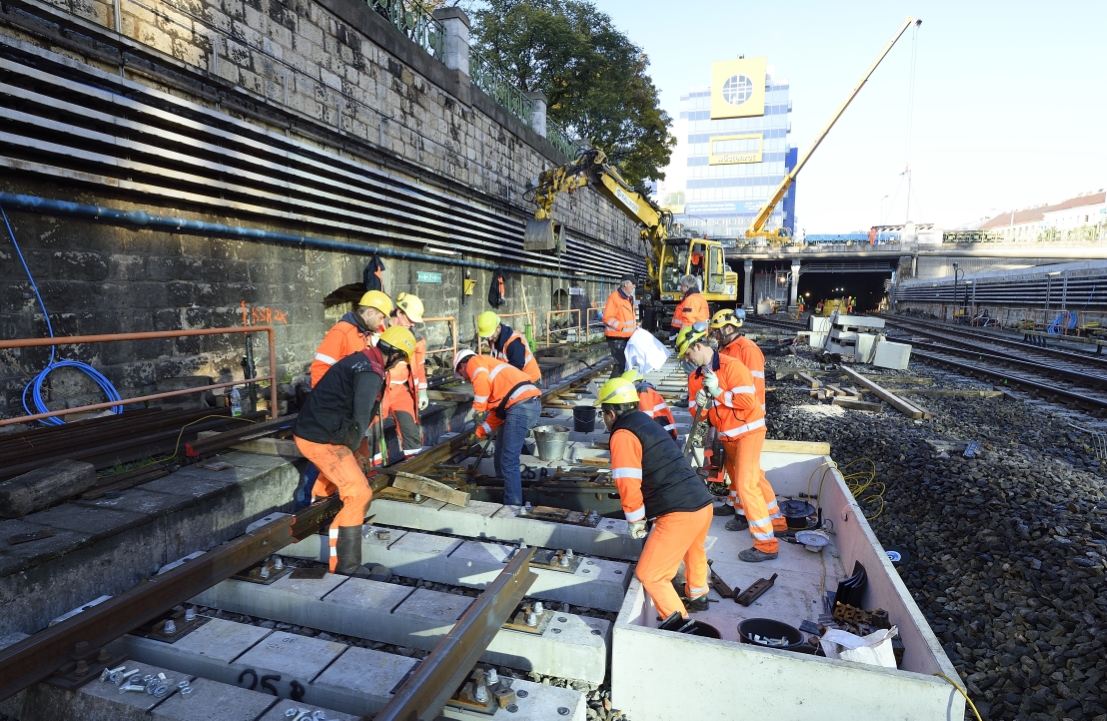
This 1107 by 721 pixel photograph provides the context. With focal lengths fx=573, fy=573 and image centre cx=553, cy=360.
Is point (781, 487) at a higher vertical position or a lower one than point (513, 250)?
lower

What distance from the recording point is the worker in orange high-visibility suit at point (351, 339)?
206 inches

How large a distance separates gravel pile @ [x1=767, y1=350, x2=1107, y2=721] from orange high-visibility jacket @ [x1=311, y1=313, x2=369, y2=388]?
5099 millimetres

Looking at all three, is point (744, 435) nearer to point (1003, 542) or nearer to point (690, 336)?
point (690, 336)

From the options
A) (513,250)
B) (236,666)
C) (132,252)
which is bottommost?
(236,666)

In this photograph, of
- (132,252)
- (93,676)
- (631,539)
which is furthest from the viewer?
(132,252)

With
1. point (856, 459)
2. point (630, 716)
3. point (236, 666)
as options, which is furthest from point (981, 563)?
point (236, 666)

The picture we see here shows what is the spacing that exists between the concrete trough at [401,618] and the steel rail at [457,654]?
0.75ft

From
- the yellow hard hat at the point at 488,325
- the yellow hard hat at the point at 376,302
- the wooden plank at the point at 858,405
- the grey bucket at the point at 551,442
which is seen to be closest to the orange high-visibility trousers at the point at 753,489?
the grey bucket at the point at 551,442

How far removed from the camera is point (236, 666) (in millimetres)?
3004

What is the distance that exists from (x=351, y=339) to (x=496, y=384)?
4.76 ft

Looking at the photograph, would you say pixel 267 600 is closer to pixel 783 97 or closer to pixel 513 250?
pixel 513 250

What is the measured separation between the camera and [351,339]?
18.0 feet

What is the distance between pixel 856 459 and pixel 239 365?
8325 millimetres

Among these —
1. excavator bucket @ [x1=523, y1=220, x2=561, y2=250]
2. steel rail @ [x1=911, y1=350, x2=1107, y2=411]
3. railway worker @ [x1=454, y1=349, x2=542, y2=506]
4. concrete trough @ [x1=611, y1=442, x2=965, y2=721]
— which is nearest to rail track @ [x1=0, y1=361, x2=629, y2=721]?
concrete trough @ [x1=611, y1=442, x2=965, y2=721]
